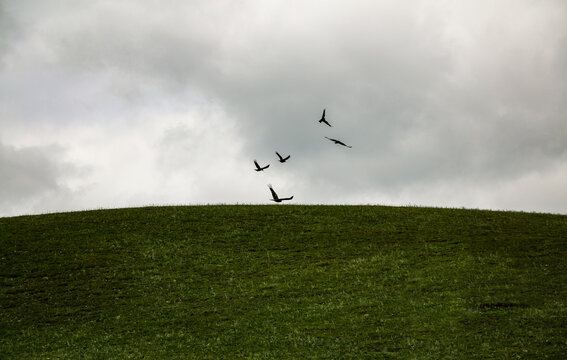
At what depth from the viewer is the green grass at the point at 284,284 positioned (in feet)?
89.7

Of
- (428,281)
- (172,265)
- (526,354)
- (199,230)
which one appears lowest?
(526,354)

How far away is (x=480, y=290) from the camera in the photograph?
33.3 meters

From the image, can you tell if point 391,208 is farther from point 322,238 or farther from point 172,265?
point 172,265

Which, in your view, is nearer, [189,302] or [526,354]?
[526,354]

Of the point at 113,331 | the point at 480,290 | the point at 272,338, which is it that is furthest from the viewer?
the point at 480,290

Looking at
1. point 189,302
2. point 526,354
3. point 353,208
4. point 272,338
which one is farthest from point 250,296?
point 353,208

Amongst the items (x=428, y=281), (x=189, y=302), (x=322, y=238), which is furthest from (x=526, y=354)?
(x=322, y=238)

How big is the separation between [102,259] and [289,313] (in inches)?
681

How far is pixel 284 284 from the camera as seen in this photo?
37.0 m

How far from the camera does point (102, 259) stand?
4256 cm

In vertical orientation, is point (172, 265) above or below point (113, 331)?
above

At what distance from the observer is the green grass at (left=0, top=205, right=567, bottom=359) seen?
1077 inches

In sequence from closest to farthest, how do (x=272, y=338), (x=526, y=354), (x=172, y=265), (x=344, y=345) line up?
(x=526, y=354), (x=344, y=345), (x=272, y=338), (x=172, y=265)

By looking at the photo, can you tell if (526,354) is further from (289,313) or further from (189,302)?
(189,302)
